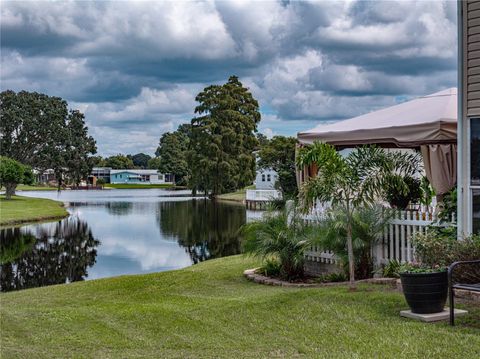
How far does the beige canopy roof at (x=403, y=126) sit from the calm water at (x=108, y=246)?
9381mm

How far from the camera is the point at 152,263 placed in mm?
20750

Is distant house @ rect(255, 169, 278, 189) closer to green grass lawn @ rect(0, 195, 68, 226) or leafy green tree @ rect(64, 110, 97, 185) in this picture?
leafy green tree @ rect(64, 110, 97, 185)

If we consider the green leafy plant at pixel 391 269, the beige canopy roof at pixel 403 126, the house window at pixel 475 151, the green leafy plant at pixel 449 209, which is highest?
the beige canopy roof at pixel 403 126

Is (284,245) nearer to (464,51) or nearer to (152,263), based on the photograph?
(464,51)

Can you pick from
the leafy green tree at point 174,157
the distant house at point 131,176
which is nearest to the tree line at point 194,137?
the leafy green tree at point 174,157

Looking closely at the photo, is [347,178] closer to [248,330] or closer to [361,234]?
[361,234]

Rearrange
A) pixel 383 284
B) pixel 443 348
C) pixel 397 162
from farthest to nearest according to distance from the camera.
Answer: pixel 397 162 < pixel 383 284 < pixel 443 348

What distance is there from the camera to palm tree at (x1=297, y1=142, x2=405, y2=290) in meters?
9.35

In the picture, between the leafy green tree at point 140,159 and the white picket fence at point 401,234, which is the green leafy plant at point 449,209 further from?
the leafy green tree at point 140,159

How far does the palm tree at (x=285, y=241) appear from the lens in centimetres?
1123

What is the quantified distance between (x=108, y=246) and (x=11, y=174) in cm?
2790

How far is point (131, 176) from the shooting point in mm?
136375

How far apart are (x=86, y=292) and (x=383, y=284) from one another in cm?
583

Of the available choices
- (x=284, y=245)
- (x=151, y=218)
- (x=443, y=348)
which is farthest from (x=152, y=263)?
(x=151, y=218)
